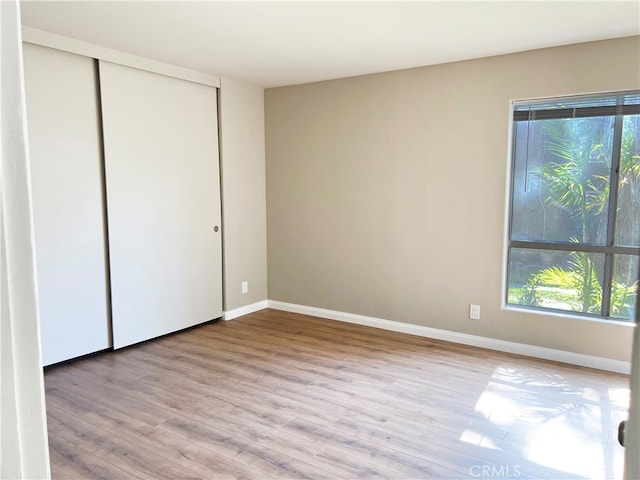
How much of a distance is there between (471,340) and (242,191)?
2613 millimetres

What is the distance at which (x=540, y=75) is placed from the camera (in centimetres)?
332

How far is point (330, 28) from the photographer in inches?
114

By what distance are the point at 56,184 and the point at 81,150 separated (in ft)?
1.05

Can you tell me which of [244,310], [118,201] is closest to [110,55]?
[118,201]

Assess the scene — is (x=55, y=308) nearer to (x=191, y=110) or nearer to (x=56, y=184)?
(x=56, y=184)

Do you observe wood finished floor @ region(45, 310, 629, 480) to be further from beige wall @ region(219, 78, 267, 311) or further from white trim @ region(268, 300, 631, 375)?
beige wall @ region(219, 78, 267, 311)

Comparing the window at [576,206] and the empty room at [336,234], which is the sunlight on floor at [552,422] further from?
the window at [576,206]

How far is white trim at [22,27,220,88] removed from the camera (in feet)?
9.69

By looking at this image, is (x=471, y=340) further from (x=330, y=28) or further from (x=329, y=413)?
(x=330, y=28)

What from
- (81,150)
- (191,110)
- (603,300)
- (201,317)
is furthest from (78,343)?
(603,300)

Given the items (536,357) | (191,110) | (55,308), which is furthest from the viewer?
(191,110)

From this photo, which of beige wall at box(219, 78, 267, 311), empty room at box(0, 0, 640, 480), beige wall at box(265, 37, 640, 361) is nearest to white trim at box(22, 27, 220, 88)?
empty room at box(0, 0, 640, 480)

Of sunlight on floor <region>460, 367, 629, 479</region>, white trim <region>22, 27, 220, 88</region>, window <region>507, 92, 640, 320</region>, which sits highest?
white trim <region>22, 27, 220, 88</region>

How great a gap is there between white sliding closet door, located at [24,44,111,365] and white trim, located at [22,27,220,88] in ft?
0.21
